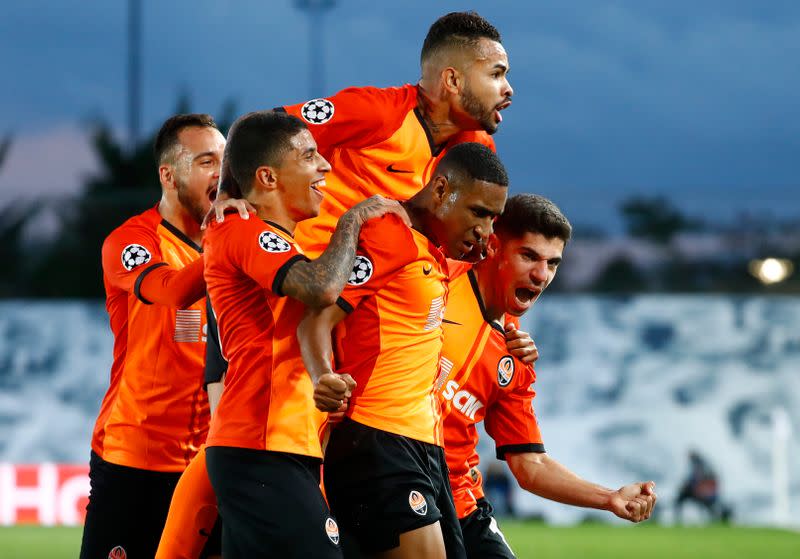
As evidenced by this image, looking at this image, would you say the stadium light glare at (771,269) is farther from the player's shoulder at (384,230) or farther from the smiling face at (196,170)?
the player's shoulder at (384,230)

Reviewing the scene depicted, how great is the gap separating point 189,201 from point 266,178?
5.18ft

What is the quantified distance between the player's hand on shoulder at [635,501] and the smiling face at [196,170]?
225 centimetres

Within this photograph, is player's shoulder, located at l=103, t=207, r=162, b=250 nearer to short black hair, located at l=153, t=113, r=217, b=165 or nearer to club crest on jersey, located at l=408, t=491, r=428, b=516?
short black hair, located at l=153, t=113, r=217, b=165

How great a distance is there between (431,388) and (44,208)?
18.0 metres

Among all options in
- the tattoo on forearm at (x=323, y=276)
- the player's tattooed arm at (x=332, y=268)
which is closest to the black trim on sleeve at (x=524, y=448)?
the player's tattooed arm at (x=332, y=268)

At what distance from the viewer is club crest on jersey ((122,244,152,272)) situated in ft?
17.8

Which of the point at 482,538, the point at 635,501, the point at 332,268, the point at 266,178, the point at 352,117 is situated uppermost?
the point at 352,117

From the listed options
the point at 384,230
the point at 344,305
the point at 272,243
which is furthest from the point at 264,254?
the point at 384,230

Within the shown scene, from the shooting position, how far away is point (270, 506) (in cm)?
383

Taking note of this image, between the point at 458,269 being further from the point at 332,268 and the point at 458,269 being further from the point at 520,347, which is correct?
the point at 332,268

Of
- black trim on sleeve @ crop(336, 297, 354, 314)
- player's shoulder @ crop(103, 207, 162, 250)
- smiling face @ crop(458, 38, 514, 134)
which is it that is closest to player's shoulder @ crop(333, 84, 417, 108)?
smiling face @ crop(458, 38, 514, 134)

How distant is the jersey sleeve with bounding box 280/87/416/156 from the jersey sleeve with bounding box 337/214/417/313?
1156 millimetres

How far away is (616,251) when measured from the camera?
20.9 m

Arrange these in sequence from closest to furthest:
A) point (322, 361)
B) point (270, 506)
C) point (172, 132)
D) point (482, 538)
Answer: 1. point (270, 506)
2. point (322, 361)
3. point (482, 538)
4. point (172, 132)
